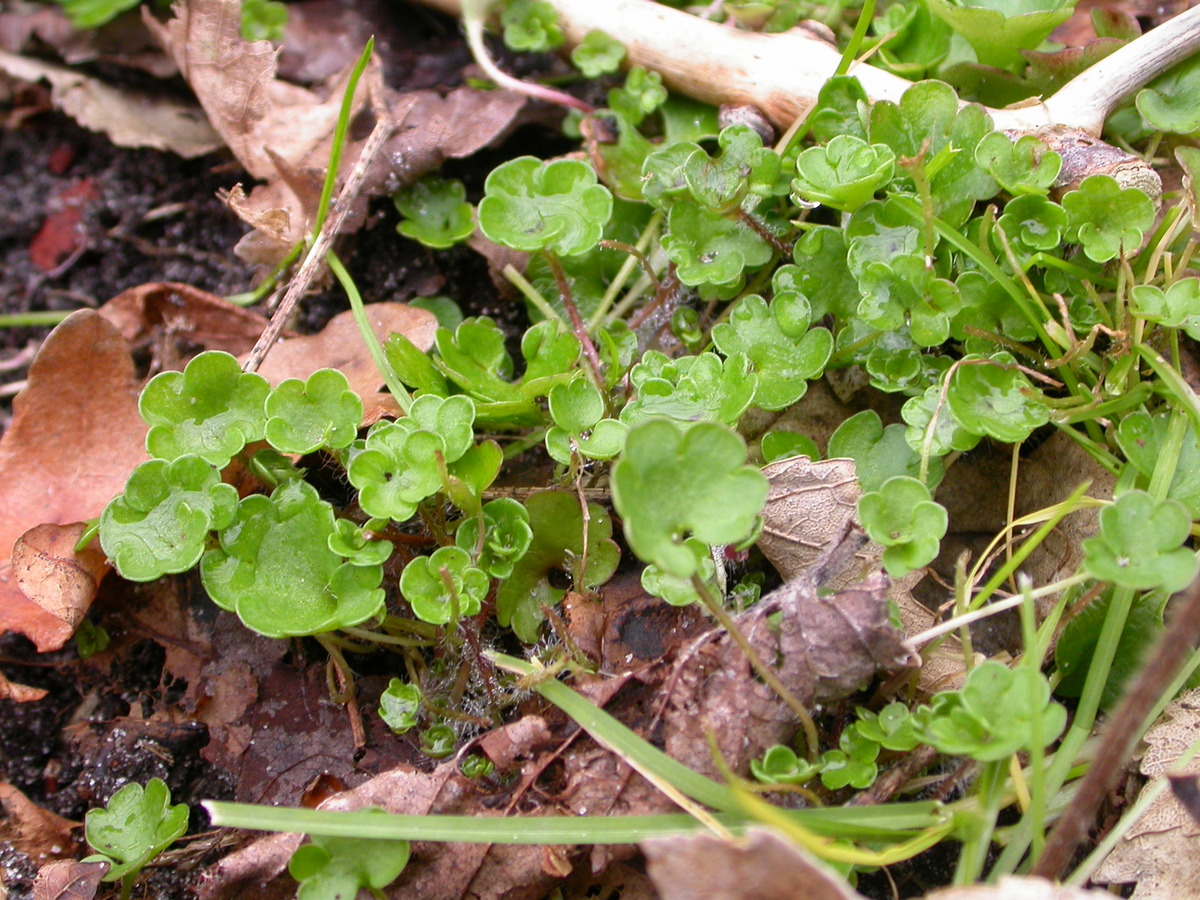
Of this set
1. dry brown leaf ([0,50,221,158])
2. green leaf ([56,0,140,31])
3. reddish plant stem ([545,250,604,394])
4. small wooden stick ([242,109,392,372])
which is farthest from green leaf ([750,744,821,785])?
green leaf ([56,0,140,31])

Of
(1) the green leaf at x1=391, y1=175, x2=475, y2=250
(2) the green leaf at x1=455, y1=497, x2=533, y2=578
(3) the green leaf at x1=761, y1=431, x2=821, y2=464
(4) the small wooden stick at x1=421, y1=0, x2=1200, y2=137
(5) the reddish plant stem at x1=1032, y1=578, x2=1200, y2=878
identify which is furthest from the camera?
(1) the green leaf at x1=391, y1=175, x2=475, y2=250

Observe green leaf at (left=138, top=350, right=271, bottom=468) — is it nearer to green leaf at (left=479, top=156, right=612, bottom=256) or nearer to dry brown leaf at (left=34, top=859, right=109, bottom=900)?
green leaf at (left=479, top=156, right=612, bottom=256)

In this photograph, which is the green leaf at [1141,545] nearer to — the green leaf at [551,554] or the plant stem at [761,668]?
the plant stem at [761,668]

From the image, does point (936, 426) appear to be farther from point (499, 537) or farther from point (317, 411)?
point (317, 411)

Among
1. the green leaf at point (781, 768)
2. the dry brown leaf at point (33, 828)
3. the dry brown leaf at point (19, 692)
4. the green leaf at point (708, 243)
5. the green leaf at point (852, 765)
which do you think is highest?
the green leaf at point (708, 243)

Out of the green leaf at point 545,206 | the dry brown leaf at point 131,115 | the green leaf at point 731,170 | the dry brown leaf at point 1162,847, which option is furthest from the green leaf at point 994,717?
the dry brown leaf at point 131,115

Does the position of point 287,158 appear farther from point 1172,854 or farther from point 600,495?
point 1172,854
